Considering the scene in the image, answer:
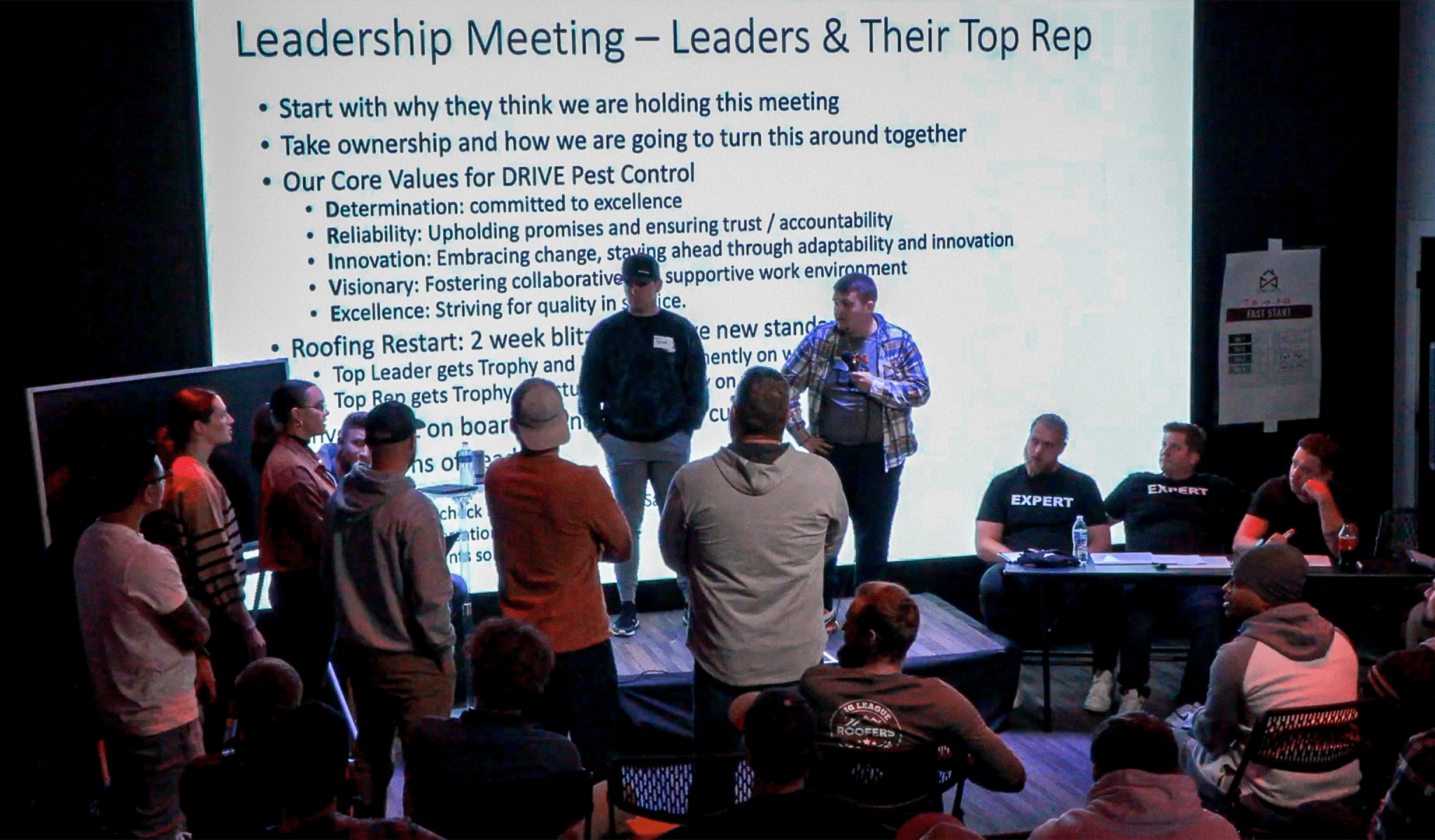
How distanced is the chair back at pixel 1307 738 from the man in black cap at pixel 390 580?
2001 millimetres

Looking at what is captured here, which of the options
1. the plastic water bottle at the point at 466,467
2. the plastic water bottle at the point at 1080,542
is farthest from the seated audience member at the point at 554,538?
the plastic water bottle at the point at 1080,542

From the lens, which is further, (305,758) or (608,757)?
(608,757)

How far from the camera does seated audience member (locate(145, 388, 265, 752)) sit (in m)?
4.09

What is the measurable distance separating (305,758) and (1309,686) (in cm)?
248

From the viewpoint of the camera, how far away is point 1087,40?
661 cm

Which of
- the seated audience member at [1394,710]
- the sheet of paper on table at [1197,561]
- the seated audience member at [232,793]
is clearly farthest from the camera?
the sheet of paper on table at [1197,561]

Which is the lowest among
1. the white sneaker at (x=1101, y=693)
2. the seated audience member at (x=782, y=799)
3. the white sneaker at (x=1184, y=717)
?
the white sneaker at (x=1101, y=693)

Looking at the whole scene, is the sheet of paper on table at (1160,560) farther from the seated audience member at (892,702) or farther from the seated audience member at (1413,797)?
the seated audience member at (1413,797)

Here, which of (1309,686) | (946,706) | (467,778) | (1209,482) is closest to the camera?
(467,778)

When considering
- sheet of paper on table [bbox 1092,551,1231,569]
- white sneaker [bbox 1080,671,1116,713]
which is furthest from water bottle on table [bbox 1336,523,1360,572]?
white sneaker [bbox 1080,671,1116,713]

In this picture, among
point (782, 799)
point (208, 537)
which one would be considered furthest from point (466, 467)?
point (782, 799)

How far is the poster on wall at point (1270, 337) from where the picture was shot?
6.90 meters

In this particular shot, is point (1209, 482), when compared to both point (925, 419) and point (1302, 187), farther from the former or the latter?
point (1302, 187)

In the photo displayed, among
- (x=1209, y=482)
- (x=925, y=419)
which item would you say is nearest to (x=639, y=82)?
(x=925, y=419)
